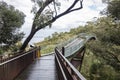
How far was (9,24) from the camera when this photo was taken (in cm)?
1953

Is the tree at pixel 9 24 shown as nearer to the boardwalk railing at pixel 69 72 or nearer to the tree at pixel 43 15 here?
the tree at pixel 43 15

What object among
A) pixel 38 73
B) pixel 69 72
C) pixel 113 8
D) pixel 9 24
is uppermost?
pixel 113 8

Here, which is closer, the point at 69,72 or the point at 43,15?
the point at 69,72

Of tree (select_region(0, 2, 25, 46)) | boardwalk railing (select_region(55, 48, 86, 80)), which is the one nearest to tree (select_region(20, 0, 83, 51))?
tree (select_region(0, 2, 25, 46))

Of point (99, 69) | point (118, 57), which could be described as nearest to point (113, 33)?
point (118, 57)

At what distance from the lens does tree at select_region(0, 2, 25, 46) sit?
1945cm

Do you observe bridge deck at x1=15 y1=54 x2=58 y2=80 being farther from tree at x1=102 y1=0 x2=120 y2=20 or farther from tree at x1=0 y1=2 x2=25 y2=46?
tree at x1=0 y1=2 x2=25 y2=46

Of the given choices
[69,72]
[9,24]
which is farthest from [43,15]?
[69,72]

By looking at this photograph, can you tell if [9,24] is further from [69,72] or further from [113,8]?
[69,72]

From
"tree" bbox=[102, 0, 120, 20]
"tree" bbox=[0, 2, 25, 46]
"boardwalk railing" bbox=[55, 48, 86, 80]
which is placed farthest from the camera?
"tree" bbox=[0, 2, 25, 46]

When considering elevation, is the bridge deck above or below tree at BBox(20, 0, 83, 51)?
below

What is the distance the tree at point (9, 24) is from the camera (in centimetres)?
1945

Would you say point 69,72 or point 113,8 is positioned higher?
point 113,8

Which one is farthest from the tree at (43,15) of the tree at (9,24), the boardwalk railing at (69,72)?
the boardwalk railing at (69,72)
